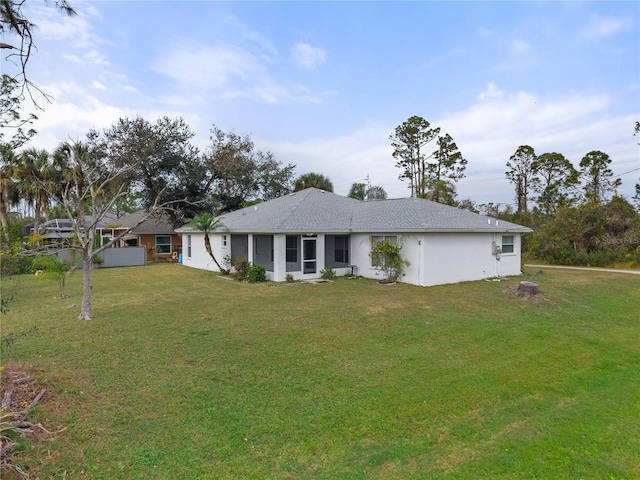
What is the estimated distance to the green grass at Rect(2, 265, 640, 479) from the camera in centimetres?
359

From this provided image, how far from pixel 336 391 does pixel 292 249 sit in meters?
12.0

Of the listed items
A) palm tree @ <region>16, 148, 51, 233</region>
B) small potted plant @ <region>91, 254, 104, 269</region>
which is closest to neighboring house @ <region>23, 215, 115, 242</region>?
palm tree @ <region>16, 148, 51, 233</region>

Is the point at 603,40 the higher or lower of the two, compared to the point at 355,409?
higher

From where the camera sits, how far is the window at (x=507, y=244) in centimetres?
1725

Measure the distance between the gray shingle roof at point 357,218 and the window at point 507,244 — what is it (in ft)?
1.58

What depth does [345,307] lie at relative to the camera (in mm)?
10656

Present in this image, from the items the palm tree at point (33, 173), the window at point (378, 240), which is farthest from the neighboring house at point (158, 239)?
the window at point (378, 240)

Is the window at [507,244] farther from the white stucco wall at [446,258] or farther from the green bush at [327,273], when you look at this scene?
the green bush at [327,273]

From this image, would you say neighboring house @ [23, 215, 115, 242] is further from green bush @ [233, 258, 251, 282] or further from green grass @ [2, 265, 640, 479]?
green bush @ [233, 258, 251, 282]

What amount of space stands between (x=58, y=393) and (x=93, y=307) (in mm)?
6583

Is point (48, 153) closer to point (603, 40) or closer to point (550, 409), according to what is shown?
point (550, 409)

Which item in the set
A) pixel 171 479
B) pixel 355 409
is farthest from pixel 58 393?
pixel 355 409

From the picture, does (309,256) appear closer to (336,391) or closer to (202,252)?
(202,252)

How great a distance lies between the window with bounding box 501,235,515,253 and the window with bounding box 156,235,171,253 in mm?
25382
